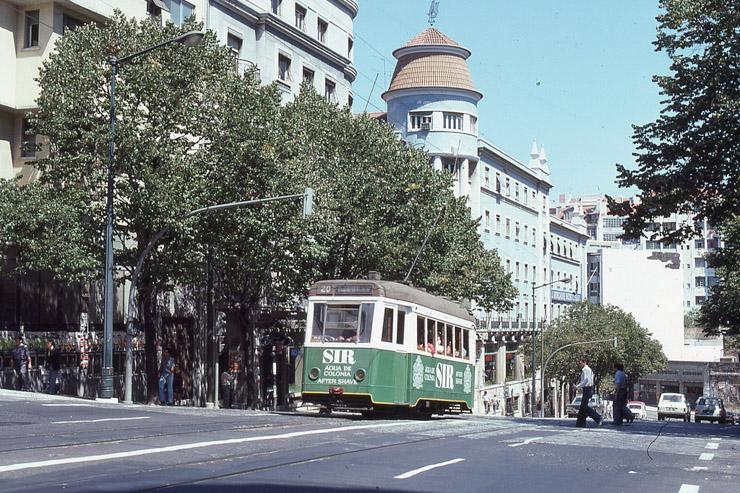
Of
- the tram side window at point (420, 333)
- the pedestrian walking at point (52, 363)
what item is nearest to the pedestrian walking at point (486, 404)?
the pedestrian walking at point (52, 363)

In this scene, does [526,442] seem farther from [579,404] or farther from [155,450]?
[579,404]

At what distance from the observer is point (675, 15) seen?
25734 millimetres

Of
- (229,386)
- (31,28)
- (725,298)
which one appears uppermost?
(31,28)

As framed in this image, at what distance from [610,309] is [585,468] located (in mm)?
72770

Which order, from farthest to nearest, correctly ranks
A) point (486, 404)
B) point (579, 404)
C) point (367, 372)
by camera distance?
1. point (486, 404)
2. point (579, 404)
3. point (367, 372)

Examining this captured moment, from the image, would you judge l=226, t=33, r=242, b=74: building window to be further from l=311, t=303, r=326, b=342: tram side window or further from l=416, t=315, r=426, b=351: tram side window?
l=311, t=303, r=326, b=342: tram side window

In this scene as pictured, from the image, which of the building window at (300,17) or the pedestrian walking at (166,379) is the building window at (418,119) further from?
the pedestrian walking at (166,379)

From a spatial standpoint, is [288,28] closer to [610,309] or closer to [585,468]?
[585,468]

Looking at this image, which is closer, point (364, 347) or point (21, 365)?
point (364, 347)

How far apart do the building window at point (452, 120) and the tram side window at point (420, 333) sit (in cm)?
4436

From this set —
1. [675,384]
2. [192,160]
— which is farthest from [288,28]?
[675,384]

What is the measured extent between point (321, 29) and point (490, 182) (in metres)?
26.1

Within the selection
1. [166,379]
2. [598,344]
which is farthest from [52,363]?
[598,344]

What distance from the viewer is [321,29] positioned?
53.3m
